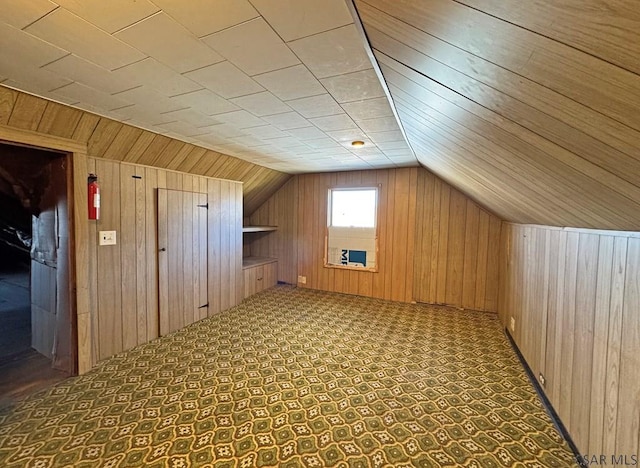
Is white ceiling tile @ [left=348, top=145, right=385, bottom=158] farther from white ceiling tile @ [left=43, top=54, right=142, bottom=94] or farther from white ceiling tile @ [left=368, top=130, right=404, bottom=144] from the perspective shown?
white ceiling tile @ [left=43, top=54, right=142, bottom=94]

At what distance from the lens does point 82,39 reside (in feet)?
4.36

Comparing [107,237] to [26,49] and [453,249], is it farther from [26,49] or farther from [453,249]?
[453,249]

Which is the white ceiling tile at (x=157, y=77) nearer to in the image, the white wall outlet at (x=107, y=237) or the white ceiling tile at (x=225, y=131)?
the white ceiling tile at (x=225, y=131)

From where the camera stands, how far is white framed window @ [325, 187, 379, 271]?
16.3ft

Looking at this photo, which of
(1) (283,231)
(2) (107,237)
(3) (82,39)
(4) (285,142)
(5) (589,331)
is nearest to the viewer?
(3) (82,39)

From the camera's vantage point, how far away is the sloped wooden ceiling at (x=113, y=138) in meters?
1.99

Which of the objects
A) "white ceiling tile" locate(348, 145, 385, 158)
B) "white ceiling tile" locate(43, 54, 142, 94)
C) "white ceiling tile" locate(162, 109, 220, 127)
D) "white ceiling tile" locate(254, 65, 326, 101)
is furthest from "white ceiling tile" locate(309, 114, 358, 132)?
"white ceiling tile" locate(43, 54, 142, 94)

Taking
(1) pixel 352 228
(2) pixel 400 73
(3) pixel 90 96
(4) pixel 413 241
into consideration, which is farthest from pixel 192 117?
(4) pixel 413 241

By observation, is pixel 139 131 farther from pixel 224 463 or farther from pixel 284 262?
pixel 284 262

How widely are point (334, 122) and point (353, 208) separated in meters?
2.74

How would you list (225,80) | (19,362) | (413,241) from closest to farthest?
1. (225,80)
2. (19,362)
3. (413,241)

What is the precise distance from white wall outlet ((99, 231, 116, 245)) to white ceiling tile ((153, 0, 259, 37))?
2.31 metres

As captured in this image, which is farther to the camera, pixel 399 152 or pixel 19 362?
pixel 399 152

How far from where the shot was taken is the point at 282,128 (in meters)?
2.69
